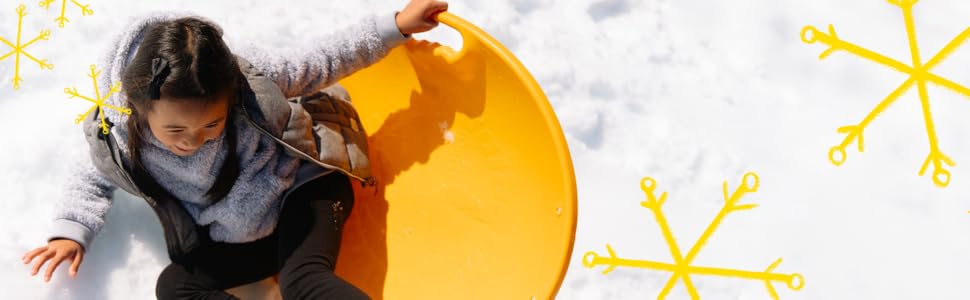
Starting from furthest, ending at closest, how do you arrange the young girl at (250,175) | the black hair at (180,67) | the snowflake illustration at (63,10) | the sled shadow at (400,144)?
the snowflake illustration at (63,10) → the sled shadow at (400,144) → the young girl at (250,175) → the black hair at (180,67)

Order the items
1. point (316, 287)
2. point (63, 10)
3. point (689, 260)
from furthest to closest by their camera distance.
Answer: point (63, 10), point (689, 260), point (316, 287)

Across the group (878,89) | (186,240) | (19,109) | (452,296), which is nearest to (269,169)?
(186,240)

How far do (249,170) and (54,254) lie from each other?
0.23m

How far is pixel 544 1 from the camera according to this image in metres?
1.18

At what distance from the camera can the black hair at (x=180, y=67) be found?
65 centimetres

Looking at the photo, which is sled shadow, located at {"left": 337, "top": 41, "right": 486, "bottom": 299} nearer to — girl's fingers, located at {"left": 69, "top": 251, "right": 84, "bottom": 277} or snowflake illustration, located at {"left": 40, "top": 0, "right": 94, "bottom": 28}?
girl's fingers, located at {"left": 69, "top": 251, "right": 84, "bottom": 277}

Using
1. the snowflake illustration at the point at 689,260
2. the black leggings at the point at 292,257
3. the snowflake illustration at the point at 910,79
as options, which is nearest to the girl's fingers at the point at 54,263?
the black leggings at the point at 292,257

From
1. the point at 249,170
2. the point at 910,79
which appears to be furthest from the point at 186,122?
the point at 910,79

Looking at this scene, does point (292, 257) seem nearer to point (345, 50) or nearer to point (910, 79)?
point (345, 50)

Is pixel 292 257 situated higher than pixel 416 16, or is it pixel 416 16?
pixel 416 16

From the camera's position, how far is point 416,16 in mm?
860

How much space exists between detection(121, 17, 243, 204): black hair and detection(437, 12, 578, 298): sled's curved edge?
27 cm

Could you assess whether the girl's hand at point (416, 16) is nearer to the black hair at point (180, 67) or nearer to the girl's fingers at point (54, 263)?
the black hair at point (180, 67)

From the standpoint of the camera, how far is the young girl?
0.78m
